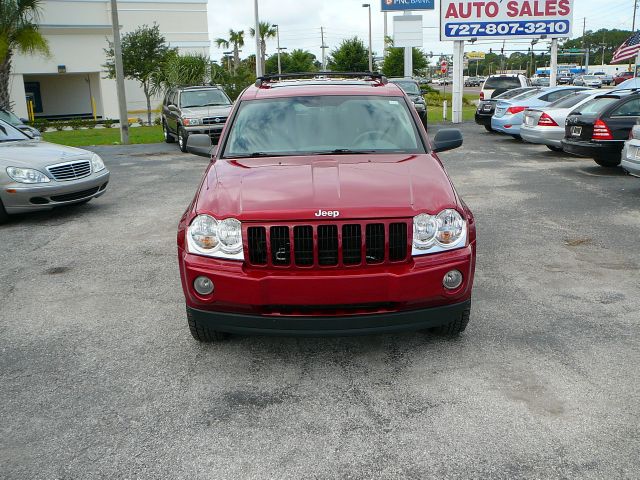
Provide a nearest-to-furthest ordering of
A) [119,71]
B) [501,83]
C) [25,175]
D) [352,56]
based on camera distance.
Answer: [25,175] < [119,71] < [501,83] < [352,56]

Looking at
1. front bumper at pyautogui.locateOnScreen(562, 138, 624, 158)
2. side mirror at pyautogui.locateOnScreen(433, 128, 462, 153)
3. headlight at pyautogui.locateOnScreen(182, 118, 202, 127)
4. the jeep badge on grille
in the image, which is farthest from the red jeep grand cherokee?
headlight at pyautogui.locateOnScreen(182, 118, 202, 127)

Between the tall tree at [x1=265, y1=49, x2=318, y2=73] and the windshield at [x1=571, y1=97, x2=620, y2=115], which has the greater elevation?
the tall tree at [x1=265, y1=49, x2=318, y2=73]

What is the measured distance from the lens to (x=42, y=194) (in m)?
8.66

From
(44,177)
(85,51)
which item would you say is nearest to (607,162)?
(44,177)

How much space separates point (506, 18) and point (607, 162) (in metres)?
13.3

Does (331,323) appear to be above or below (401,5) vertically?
below

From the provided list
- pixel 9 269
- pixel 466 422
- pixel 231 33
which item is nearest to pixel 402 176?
pixel 466 422

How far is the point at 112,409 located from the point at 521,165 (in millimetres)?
12196

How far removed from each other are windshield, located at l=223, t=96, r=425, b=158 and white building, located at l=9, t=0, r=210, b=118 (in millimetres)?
36139

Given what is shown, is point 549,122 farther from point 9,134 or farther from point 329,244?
point 329,244

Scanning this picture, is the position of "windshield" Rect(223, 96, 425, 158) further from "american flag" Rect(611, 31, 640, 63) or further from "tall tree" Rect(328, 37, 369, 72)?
"tall tree" Rect(328, 37, 369, 72)

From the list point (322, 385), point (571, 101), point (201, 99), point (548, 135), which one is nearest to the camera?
point (322, 385)

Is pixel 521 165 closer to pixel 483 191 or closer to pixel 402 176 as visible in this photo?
pixel 483 191

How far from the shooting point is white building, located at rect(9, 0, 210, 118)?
40.0m
